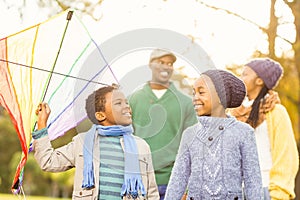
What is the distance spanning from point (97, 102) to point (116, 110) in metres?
0.18

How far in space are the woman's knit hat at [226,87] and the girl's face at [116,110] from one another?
1.72 feet

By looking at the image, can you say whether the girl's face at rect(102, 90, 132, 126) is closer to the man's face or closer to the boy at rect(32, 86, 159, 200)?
the boy at rect(32, 86, 159, 200)

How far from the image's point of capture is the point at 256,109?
5.56m

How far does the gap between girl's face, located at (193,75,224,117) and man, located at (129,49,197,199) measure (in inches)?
34.6

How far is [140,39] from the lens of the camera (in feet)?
15.6

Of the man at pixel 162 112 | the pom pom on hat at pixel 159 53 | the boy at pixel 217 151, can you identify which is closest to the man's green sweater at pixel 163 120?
the man at pixel 162 112

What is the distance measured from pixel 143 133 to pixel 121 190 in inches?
34.6

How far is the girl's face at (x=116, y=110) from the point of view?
A: 471cm

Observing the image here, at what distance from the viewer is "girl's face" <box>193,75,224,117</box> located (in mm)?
4484

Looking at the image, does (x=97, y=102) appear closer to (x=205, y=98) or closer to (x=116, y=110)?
(x=116, y=110)

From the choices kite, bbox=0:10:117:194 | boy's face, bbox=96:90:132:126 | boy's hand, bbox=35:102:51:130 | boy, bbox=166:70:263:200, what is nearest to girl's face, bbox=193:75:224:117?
boy, bbox=166:70:263:200

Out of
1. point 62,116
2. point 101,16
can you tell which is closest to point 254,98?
point 62,116

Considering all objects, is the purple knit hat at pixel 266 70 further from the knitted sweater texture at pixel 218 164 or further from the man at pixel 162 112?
the knitted sweater texture at pixel 218 164

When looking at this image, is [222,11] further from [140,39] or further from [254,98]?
[140,39]
